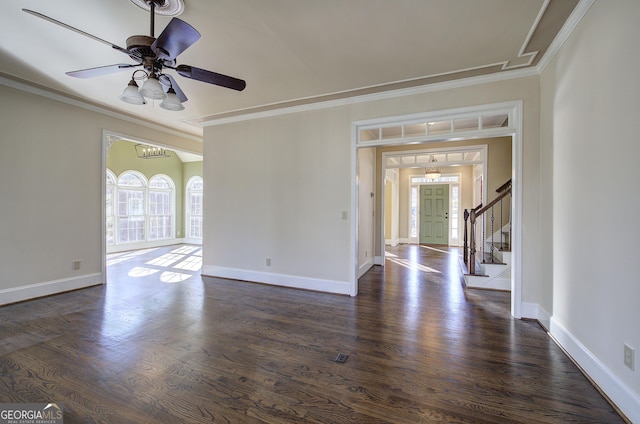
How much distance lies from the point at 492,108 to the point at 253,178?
350 centimetres

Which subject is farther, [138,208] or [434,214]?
[434,214]

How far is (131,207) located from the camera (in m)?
8.39

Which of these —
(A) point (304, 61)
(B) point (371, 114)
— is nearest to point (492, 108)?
(B) point (371, 114)

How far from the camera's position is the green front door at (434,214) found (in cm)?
943

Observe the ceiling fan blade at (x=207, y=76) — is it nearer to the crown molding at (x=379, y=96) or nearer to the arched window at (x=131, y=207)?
the crown molding at (x=379, y=96)

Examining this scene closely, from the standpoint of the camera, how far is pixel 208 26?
2418mm

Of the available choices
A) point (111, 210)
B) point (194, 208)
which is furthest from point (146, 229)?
point (194, 208)

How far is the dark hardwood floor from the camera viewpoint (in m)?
1.73

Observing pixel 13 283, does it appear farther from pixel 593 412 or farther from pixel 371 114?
pixel 593 412

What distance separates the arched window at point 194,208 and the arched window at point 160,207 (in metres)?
0.53

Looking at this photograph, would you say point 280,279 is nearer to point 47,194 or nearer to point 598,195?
point 47,194

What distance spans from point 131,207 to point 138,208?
0.21 m

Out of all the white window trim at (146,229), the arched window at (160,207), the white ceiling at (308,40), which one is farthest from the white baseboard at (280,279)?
the arched window at (160,207)

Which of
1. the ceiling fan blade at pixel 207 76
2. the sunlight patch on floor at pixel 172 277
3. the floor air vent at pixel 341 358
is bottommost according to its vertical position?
the floor air vent at pixel 341 358
